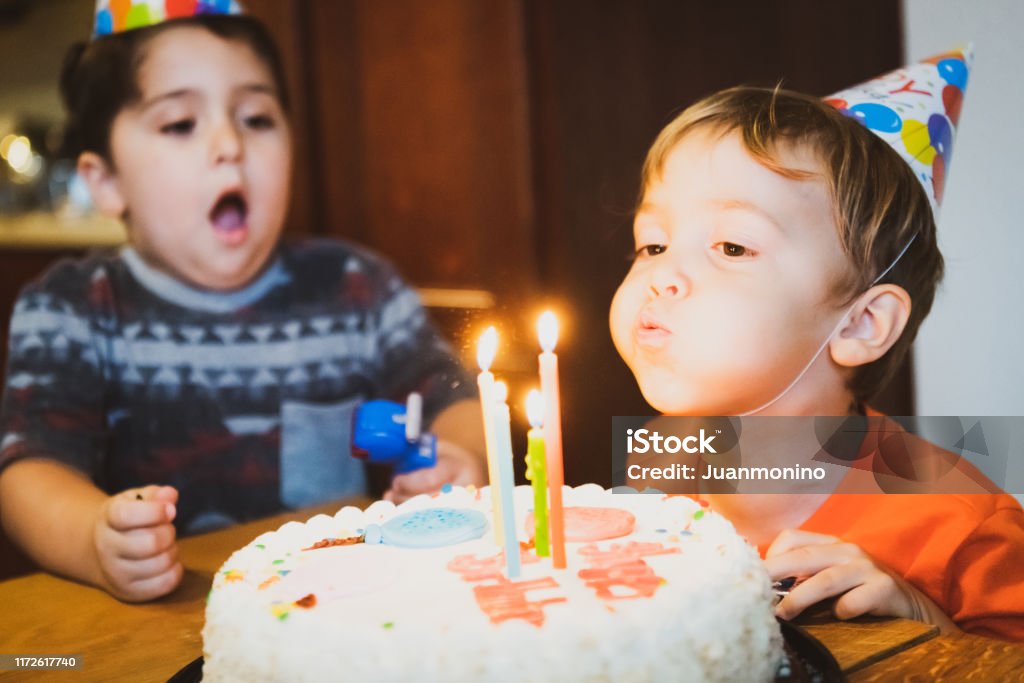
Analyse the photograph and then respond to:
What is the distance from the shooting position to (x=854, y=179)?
2.40ft

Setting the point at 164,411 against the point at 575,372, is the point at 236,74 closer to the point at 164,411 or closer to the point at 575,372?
the point at 164,411

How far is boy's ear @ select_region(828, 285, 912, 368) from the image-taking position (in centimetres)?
74

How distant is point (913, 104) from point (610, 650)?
503 millimetres

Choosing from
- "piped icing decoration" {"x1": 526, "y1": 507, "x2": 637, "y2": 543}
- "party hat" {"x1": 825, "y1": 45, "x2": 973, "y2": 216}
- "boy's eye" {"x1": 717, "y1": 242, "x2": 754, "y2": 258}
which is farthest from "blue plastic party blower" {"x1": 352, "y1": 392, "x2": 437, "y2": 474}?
"party hat" {"x1": 825, "y1": 45, "x2": 973, "y2": 216}

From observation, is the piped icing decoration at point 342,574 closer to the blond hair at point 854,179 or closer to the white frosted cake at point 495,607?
the white frosted cake at point 495,607

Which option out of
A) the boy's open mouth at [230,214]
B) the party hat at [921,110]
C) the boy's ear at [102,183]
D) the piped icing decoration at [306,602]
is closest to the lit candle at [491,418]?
the piped icing decoration at [306,602]

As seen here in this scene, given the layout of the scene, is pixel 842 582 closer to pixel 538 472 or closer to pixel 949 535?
pixel 949 535

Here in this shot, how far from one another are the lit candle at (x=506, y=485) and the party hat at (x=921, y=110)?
381mm

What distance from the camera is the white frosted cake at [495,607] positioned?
51 cm

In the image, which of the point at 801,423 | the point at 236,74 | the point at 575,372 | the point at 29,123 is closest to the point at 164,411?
the point at 236,74

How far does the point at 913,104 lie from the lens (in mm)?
763

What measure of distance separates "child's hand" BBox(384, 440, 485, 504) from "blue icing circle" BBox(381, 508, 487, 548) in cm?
21

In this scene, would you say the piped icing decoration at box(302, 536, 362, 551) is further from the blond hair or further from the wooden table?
the blond hair

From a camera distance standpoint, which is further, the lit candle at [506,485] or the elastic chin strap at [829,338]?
the elastic chin strap at [829,338]
